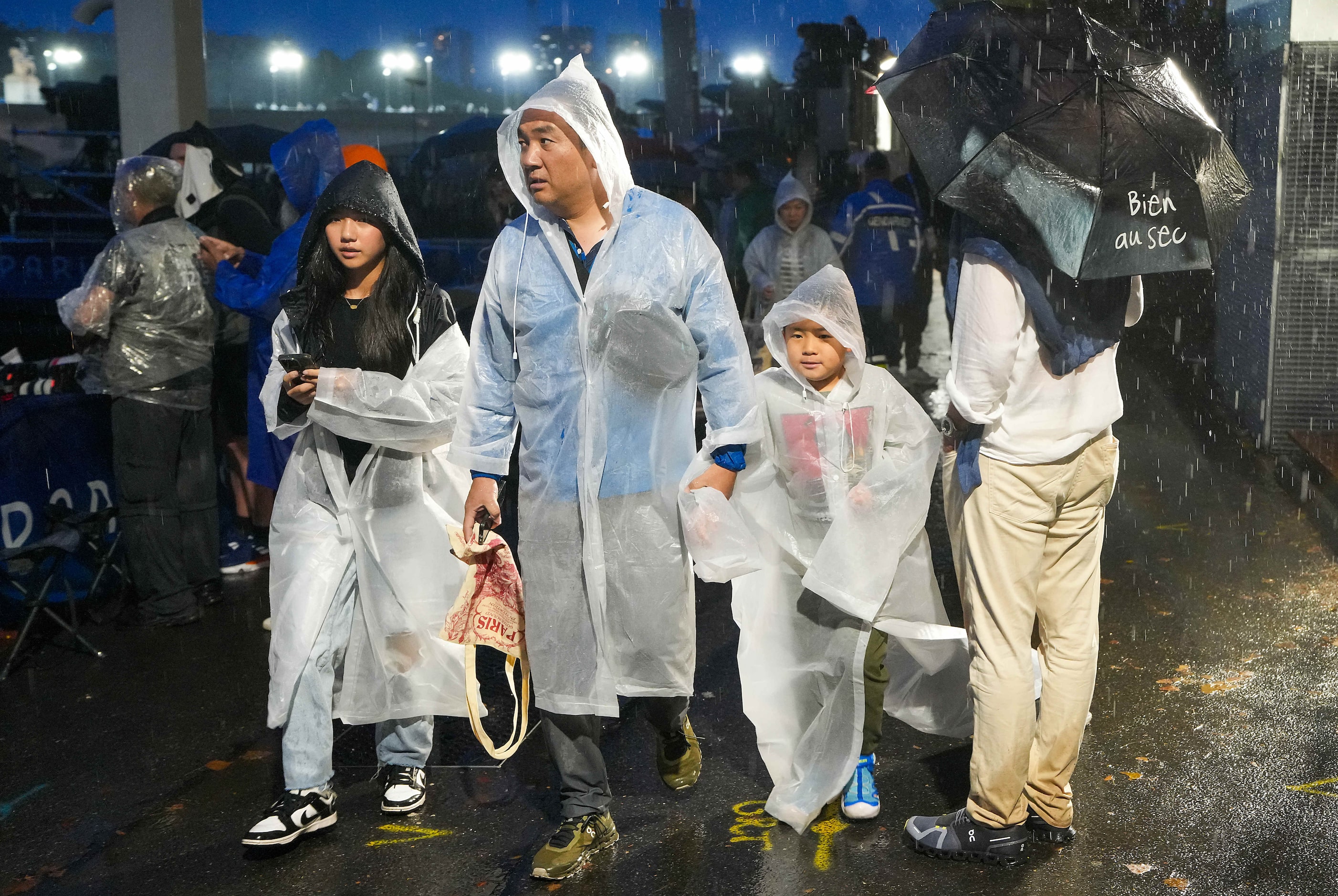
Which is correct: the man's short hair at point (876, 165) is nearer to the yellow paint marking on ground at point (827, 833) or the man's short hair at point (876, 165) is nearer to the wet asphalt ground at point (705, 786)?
the wet asphalt ground at point (705, 786)

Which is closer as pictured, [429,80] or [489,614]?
[489,614]

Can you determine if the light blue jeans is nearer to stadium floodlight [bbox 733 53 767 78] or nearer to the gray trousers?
the gray trousers

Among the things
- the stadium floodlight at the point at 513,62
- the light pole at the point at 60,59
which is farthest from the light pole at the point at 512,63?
the light pole at the point at 60,59

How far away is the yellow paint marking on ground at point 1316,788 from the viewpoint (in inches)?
160

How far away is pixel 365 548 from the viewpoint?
4059 millimetres

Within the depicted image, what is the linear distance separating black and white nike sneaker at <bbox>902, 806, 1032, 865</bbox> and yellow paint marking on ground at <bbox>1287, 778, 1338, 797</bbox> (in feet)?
3.18

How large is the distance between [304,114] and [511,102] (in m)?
4.28

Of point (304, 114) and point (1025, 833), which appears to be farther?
point (304, 114)

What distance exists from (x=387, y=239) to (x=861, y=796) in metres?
2.26

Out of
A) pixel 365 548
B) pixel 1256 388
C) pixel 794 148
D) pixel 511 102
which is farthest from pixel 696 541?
pixel 511 102

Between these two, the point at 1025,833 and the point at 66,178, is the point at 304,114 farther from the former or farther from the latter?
the point at 1025,833

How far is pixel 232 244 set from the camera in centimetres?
665

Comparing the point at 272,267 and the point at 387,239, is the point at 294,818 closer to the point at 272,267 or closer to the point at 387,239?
the point at 387,239

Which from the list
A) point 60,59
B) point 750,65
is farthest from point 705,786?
point 750,65
